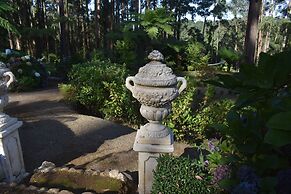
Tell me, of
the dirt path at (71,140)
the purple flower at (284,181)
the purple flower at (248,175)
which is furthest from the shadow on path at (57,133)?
Result: the purple flower at (284,181)

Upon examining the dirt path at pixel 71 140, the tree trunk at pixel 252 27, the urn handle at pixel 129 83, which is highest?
the tree trunk at pixel 252 27

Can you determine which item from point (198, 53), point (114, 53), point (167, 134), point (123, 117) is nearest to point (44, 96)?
point (123, 117)

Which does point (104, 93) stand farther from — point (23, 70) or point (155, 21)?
point (155, 21)

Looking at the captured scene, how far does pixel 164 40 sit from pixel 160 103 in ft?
33.3

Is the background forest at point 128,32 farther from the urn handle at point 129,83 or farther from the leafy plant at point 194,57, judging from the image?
the urn handle at point 129,83

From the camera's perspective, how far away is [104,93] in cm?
724

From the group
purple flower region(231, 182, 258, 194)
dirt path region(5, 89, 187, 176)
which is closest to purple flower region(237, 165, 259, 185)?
purple flower region(231, 182, 258, 194)

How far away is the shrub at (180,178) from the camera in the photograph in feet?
8.50

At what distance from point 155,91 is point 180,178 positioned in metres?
0.90

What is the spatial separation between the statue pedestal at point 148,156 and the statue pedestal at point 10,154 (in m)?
1.79

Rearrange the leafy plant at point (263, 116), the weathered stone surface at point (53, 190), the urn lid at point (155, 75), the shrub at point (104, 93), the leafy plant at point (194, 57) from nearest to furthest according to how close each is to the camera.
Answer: the leafy plant at point (263, 116) < the urn lid at point (155, 75) < the weathered stone surface at point (53, 190) < the shrub at point (104, 93) < the leafy plant at point (194, 57)

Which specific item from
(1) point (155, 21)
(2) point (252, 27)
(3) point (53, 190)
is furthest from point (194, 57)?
(3) point (53, 190)

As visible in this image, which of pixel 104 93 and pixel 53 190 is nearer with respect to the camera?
pixel 53 190

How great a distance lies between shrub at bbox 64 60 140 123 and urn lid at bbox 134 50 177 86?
3838 mm
